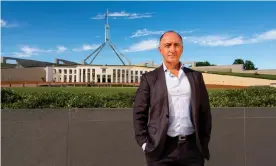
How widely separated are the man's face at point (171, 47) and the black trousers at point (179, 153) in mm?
535

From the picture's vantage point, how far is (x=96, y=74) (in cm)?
5950

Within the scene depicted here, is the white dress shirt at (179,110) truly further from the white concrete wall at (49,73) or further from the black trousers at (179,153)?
the white concrete wall at (49,73)

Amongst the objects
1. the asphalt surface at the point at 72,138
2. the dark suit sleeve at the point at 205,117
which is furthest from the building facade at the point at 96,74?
the dark suit sleeve at the point at 205,117

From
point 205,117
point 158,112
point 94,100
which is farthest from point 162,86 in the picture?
point 94,100

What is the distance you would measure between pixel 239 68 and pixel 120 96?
59.3 meters

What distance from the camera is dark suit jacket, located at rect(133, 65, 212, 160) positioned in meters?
2.23

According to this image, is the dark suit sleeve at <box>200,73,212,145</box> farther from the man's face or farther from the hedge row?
the hedge row

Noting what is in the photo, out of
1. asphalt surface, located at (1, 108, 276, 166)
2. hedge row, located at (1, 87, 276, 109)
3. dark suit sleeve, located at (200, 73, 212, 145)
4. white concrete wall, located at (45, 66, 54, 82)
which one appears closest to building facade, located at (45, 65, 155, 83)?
white concrete wall, located at (45, 66, 54, 82)

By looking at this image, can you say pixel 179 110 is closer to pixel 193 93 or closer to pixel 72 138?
pixel 193 93

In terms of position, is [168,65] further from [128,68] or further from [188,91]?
[128,68]

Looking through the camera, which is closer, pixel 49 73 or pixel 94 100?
pixel 94 100

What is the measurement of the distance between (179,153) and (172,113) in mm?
262

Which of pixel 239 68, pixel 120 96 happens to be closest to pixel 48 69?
pixel 239 68

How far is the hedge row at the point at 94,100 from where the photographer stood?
4281mm
